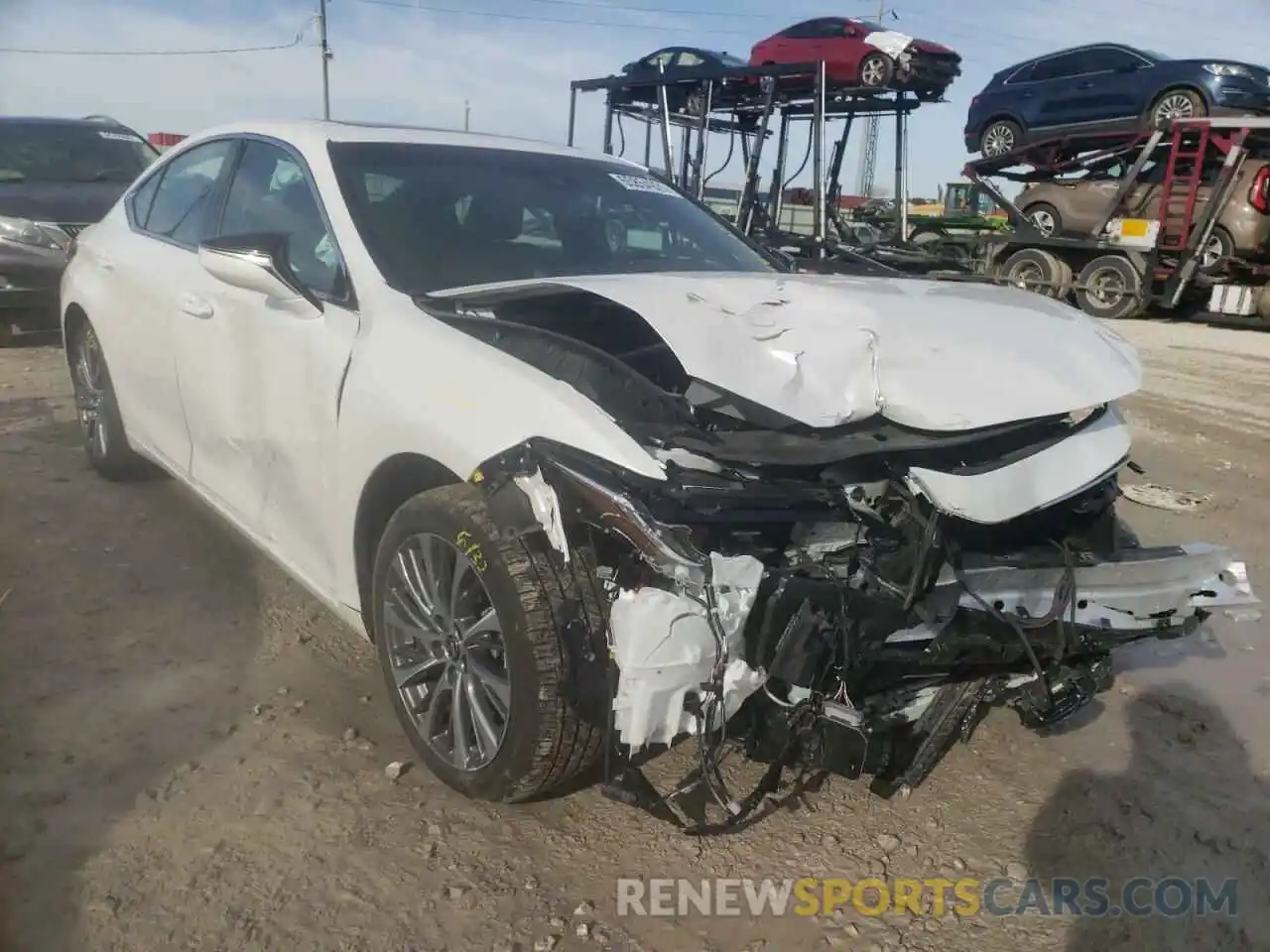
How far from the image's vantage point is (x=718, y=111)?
12.0m

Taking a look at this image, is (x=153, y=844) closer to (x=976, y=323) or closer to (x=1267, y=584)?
(x=976, y=323)

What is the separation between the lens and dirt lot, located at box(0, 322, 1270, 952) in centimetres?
217

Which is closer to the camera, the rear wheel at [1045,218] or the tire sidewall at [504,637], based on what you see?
the tire sidewall at [504,637]

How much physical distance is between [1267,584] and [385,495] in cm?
384

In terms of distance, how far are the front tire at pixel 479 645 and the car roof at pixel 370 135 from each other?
150 centimetres

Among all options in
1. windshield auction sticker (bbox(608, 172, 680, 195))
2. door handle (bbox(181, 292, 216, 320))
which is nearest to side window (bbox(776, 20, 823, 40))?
windshield auction sticker (bbox(608, 172, 680, 195))

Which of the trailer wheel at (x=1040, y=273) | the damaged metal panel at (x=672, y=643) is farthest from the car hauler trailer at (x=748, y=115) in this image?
the damaged metal panel at (x=672, y=643)

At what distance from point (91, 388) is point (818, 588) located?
13.2 feet

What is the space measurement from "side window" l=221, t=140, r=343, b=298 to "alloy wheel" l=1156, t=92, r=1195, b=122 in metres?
13.7

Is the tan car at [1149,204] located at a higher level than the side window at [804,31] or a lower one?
lower

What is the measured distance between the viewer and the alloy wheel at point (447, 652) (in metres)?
2.43

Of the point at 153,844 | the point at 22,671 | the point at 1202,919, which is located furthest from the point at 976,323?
the point at 22,671

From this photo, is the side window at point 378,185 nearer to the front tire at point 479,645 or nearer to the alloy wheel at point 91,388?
the front tire at point 479,645

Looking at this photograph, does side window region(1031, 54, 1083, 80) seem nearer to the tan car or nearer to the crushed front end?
the tan car
